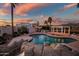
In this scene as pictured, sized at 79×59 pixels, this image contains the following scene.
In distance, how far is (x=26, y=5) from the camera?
1.64m

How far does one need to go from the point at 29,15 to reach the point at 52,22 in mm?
238

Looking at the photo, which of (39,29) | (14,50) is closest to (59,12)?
(39,29)

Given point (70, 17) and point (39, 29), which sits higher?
point (70, 17)

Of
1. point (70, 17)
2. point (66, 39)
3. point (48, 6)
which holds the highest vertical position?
point (48, 6)

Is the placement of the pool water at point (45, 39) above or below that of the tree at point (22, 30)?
below

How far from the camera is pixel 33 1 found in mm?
1638

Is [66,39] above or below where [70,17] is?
below

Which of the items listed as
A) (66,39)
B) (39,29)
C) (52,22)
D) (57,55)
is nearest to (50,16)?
(52,22)

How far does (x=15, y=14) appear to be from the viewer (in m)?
1.63

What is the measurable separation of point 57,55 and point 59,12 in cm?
42

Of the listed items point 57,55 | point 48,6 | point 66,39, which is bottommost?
point 57,55

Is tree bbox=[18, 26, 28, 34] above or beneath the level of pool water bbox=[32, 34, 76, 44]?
above

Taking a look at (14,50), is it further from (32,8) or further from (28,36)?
(32,8)

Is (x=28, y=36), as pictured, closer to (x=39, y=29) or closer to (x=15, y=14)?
(x=39, y=29)
